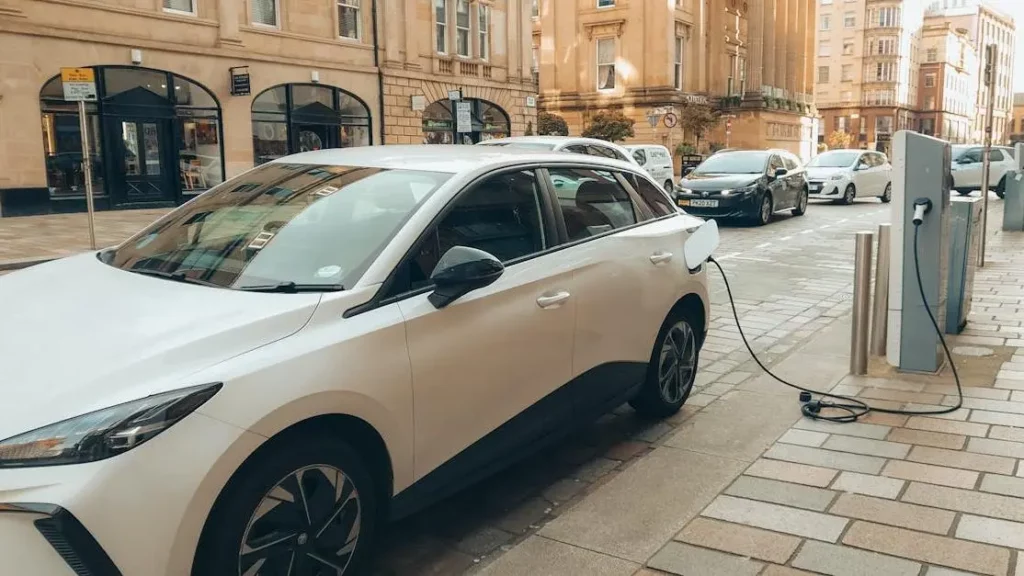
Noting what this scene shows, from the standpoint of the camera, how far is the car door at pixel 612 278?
14.0 ft

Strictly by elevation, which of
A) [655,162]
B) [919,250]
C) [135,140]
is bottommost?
[919,250]

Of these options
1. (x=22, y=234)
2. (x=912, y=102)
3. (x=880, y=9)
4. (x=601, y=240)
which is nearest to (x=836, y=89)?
(x=880, y=9)

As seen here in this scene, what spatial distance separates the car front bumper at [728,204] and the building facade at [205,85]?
6.19m

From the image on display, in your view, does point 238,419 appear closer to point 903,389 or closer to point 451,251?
point 451,251

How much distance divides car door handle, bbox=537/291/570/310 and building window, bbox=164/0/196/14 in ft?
75.0

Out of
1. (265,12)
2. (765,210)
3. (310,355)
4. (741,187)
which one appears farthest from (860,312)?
(265,12)

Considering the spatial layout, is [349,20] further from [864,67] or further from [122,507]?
[864,67]

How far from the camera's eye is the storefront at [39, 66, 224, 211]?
2122 centimetres

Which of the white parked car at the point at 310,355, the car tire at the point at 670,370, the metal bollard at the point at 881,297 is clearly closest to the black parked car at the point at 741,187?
the metal bollard at the point at 881,297

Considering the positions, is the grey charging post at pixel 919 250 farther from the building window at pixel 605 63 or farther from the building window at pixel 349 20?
the building window at pixel 605 63

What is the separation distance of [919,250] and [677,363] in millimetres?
1984

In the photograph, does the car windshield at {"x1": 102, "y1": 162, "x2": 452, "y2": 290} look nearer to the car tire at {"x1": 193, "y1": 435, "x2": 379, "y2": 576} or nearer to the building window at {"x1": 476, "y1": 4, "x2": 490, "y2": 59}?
the car tire at {"x1": 193, "y1": 435, "x2": 379, "y2": 576}

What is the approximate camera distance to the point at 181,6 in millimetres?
23984

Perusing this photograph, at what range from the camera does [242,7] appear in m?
25.3
